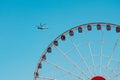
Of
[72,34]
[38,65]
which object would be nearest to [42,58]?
[38,65]

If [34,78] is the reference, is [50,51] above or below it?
above

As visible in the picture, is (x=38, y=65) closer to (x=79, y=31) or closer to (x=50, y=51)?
(x=50, y=51)

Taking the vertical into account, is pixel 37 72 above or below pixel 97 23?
below

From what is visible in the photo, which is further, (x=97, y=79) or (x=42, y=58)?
(x=42, y=58)

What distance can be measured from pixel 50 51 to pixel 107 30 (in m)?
8.94

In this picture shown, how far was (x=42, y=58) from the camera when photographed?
61.5 m

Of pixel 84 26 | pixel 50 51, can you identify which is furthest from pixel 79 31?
pixel 50 51

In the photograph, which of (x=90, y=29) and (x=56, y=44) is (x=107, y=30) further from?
(x=56, y=44)

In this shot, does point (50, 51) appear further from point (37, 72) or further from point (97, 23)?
point (97, 23)

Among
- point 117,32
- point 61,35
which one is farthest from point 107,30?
point 61,35

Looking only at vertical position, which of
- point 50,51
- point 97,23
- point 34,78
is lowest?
point 34,78

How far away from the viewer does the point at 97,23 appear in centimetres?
6034

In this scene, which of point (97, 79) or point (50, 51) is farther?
point (50, 51)

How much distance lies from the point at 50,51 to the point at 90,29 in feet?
22.1
